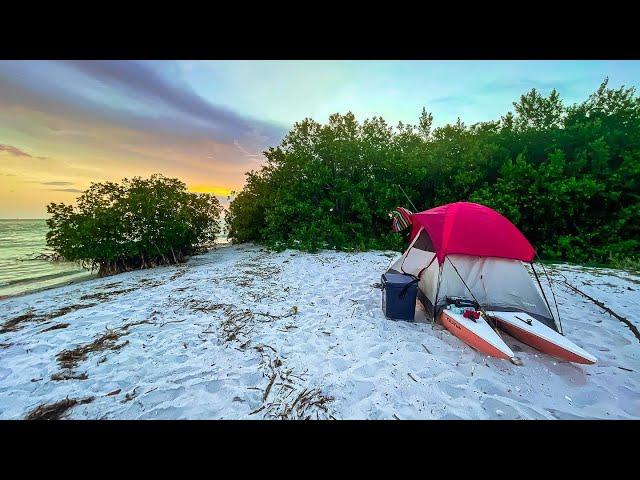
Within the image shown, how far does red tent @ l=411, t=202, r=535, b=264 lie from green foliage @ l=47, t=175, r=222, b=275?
10472mm

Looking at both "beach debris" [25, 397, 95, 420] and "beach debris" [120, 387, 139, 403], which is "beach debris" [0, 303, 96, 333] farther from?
"beach debris" [120, 387, 139, 403]

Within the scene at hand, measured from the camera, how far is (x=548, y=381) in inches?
130

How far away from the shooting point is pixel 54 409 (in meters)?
2.77

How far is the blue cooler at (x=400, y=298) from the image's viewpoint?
16.1 feet

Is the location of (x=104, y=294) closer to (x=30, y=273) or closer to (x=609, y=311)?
(x=30, y=273)

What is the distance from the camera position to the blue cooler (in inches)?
193

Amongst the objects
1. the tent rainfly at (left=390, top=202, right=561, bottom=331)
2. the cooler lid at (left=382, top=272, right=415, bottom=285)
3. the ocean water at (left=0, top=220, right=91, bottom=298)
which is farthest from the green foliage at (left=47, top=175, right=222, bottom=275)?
the tent rainfly at (left=390, top=202, right=561, bottom=331)

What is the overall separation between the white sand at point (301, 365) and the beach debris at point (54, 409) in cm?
9

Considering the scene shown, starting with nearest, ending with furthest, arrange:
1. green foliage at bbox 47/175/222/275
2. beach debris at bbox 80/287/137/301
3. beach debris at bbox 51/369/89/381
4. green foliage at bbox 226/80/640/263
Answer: beach debris at bbox 51/369/89/381 → beach debris at bbox 80/287/137/301 → green foliage at bbox 47/175/222/275 → green foliage at bbox 226/80/640/263

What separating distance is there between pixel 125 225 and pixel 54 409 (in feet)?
30.1
